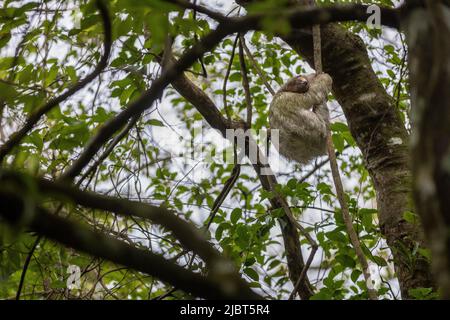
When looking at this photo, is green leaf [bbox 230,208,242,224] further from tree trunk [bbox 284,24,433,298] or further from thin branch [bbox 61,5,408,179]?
thin branch [bbox 61,5,408,179]

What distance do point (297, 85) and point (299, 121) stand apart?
0.48m

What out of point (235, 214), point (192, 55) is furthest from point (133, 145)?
point (192, 55)

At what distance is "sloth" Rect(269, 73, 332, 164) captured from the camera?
718cm

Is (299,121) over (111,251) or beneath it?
over

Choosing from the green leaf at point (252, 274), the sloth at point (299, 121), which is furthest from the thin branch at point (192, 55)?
the sloth at point (299, 121)

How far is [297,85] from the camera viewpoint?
23.9ft

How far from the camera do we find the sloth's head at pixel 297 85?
7.13 m

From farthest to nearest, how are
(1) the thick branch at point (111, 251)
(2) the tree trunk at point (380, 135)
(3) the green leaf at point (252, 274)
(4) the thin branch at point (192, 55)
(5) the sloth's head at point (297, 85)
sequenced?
(5) the sloth's head at point (297, 85)
(3) the green leaf at point (252, 274)
(2) the tree trunk at point (380, 135)
(4) the thin branch at point (192, 55)
(1) the thick branch at point (111, 251)

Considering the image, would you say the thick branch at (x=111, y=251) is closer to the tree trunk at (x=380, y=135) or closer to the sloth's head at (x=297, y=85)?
the tree trunk at (x=380, y=135)

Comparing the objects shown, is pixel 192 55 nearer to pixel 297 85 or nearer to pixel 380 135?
pixel 380 135

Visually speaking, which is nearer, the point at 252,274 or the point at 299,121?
the point at 252,274

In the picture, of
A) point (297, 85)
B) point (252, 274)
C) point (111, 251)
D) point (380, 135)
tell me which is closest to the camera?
point (111, 251)

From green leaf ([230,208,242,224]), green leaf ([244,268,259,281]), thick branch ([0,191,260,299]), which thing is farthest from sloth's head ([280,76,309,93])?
thick branch ([0,191,260,299])

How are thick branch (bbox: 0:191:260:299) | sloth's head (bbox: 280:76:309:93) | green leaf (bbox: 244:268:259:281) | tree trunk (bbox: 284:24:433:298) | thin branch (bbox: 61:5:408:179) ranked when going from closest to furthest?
thick branch (bbox: 0:191:260:299) → thin branch (bbox: 61:5:408:179) → tree trunk (bbox: 284:24:433:298) → green leaf (bbox: 244:268:259:281) → sloth's head (bbox: 280:76:309:93)
